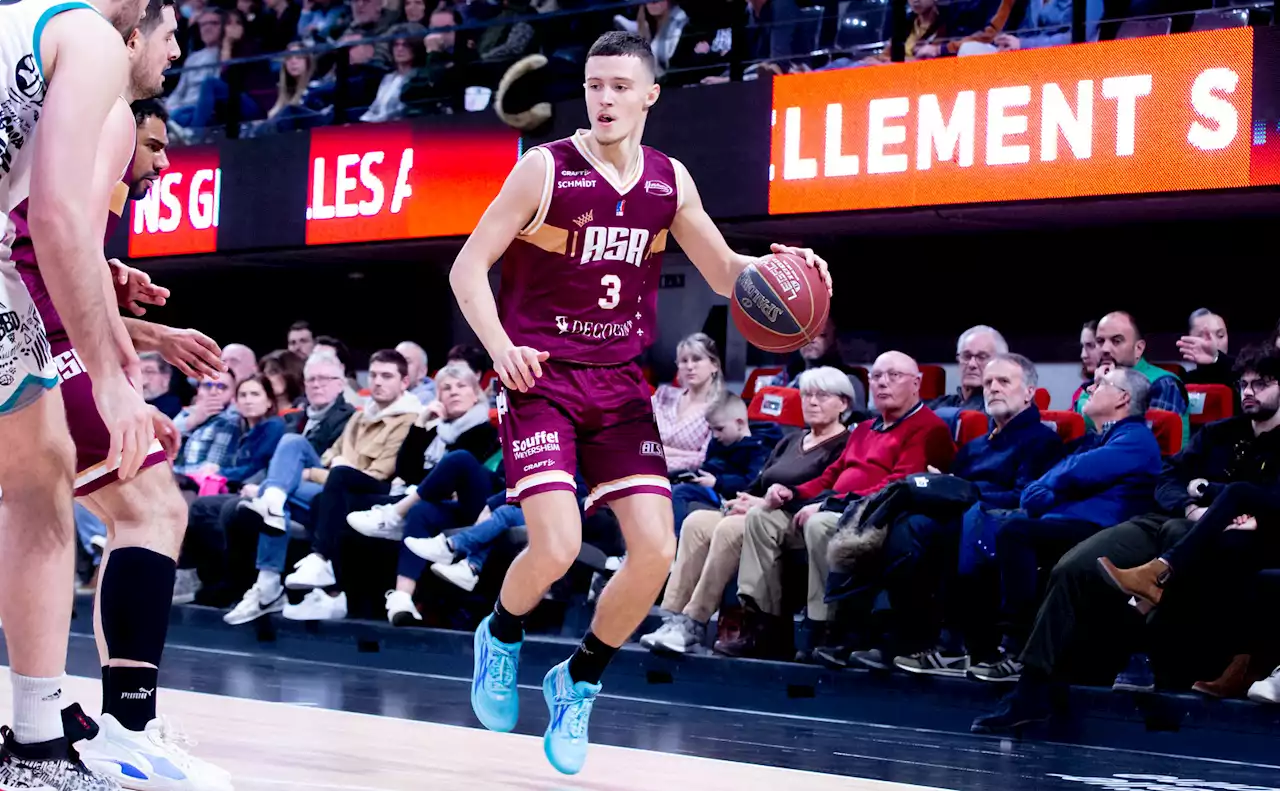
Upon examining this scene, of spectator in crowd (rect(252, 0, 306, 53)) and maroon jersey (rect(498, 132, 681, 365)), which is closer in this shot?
maroon jersey (rect(498, 132, 681, 365))

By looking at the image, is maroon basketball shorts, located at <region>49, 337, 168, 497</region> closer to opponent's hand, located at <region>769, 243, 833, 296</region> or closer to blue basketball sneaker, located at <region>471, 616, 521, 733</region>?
blue basketball sneaker, located at <region>471, 616, 521, 733</region>

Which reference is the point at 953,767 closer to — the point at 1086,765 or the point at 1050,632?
the point at 1086,765

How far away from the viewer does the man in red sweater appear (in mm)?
6645

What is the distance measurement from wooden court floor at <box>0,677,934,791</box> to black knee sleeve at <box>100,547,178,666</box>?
1.14 feet

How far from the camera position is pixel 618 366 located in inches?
164

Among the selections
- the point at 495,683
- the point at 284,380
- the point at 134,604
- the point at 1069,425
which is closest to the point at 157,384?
the point at 284,380

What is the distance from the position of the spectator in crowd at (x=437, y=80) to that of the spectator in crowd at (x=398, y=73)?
0.11 m

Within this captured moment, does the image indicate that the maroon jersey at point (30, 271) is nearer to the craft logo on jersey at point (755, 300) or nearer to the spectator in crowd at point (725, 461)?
the craft logo on jersey at point (755, 300)

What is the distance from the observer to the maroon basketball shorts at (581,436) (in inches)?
157

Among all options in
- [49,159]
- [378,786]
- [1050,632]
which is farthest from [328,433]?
[49,159]

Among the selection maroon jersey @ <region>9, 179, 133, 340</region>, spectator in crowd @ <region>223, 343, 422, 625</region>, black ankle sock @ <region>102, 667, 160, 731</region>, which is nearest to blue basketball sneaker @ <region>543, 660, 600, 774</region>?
black ankle sock @ <region>102, 667, 160, 731</region>

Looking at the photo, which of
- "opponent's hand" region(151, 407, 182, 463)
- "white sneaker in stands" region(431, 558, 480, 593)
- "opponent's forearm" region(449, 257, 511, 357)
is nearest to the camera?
"opponent's hand" region(151, 407, 182, 463)

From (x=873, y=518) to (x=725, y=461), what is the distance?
50.7 inches

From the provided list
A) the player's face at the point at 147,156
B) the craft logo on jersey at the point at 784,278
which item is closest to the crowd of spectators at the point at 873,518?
the craft logo on jersey at the point at 784,278
